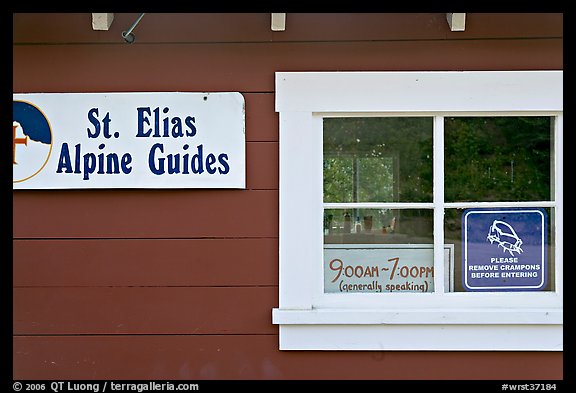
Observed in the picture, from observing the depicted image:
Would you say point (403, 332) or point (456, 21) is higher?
point (456, 21)

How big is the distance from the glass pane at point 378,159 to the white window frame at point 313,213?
0.08 meters

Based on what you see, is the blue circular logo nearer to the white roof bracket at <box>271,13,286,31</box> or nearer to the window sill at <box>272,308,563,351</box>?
the white roof bracket at <box>271,13,286,31</box>

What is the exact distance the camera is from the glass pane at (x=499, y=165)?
3238mm

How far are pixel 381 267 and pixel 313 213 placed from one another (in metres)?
0.46

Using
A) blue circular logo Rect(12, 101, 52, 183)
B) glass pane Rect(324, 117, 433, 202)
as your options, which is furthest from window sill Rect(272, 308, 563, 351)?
blue circular logo Rect(12, 101, 52, 183)

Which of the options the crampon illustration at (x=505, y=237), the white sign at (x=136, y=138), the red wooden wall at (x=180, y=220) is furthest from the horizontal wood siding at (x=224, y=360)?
the white sign at (x=136, y=138)

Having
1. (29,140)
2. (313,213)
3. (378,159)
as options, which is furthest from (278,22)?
(29,140)

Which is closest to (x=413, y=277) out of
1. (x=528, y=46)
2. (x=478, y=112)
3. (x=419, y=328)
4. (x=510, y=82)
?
(x=419, y=328)

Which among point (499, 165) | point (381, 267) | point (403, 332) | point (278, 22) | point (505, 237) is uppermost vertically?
point (278, 22)

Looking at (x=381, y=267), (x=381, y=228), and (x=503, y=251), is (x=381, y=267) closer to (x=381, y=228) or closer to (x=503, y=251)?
(x=381, y=228)

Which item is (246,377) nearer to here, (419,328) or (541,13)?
(419,328)

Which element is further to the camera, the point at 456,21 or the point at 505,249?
the point at 505,249

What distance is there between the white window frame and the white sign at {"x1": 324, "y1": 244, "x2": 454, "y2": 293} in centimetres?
12

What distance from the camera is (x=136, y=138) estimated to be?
315 centimetres
